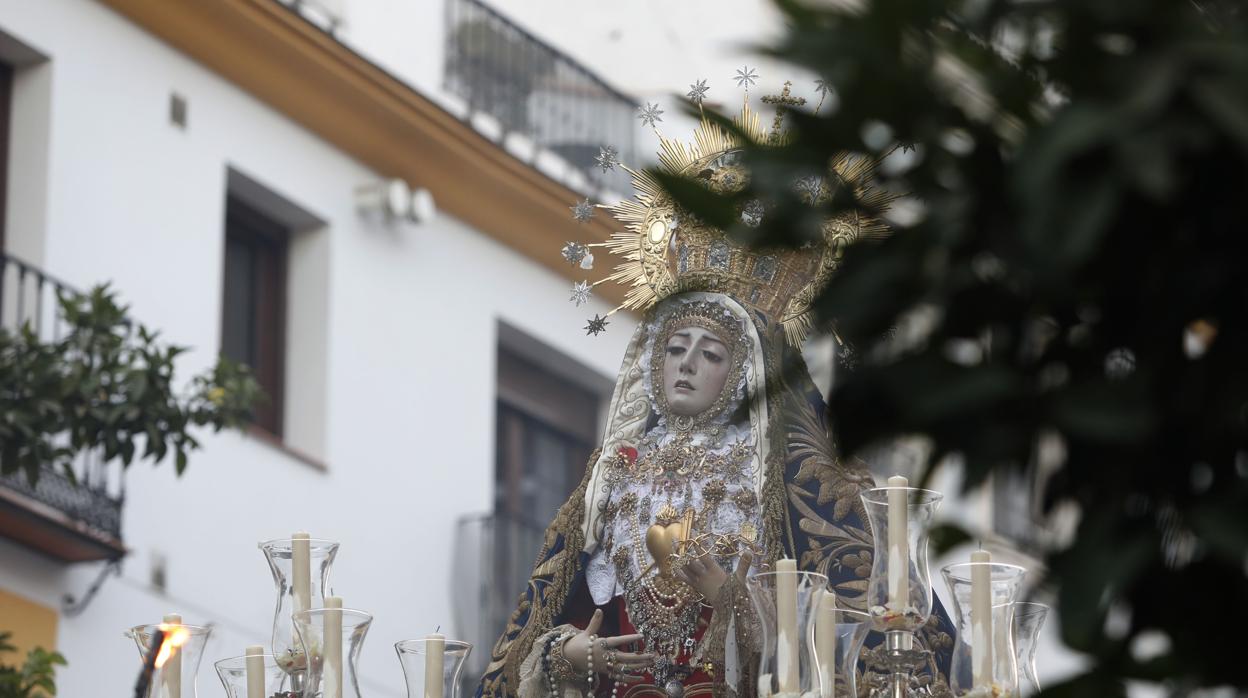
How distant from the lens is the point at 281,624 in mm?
6625

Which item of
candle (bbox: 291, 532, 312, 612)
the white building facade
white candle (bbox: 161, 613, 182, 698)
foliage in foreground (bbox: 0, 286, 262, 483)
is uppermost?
the white building facade

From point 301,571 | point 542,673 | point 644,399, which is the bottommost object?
point 542,673

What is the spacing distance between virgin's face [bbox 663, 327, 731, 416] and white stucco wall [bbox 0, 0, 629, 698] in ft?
18.7

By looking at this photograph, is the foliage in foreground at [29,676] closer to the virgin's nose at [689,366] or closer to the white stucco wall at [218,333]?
the virgin's nose at [689,366]

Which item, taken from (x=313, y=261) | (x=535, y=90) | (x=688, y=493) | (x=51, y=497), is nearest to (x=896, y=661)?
(x=688, y=493)

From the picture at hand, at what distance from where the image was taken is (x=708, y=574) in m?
6.88

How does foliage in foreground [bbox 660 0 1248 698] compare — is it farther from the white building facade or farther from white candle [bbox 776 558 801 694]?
the white building facade

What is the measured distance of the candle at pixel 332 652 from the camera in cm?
616

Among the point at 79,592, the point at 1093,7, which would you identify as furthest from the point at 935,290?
the point at 79,592

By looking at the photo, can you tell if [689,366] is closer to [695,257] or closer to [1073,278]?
[695,257]

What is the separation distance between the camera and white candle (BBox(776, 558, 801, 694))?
5578 millimetres

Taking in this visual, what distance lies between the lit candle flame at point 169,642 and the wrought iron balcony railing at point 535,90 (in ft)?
32.8

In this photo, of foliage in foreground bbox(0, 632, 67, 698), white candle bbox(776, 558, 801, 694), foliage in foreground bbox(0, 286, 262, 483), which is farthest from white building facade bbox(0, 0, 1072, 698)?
white candle bbox(776, 558, 801, 694)

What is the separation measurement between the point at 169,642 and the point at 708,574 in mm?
1320
